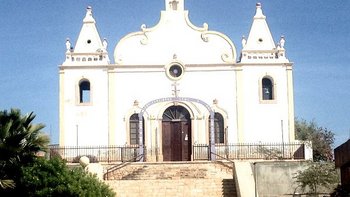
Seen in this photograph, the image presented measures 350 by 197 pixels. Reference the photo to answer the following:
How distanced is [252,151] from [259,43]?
602 cm

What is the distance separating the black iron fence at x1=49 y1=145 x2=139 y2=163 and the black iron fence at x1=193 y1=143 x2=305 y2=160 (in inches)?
129

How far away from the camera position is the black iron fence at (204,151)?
34250mm

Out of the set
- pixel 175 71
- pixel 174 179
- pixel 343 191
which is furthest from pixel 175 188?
pixel 343 191

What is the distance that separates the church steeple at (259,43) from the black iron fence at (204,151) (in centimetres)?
474

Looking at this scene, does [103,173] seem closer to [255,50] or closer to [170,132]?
[170,132]

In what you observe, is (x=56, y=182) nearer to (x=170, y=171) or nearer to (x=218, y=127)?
(x=170, y=171)

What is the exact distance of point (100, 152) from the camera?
34.8m

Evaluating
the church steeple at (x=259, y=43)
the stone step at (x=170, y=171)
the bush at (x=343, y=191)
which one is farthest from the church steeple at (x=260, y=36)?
the bush at (x=343, y=191)

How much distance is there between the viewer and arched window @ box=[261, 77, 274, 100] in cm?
3609

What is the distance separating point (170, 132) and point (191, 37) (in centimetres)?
513

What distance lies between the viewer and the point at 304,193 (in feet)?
83.2

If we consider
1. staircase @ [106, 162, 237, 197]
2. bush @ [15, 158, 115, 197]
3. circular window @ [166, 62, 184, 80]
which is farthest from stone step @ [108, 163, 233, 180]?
bush @ [15, 158, 115, 197]

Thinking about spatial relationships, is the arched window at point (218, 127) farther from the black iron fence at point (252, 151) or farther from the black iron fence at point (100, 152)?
the black iron fence at point (100, 152)

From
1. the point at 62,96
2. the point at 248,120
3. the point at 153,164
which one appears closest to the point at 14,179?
the point at 153,164
